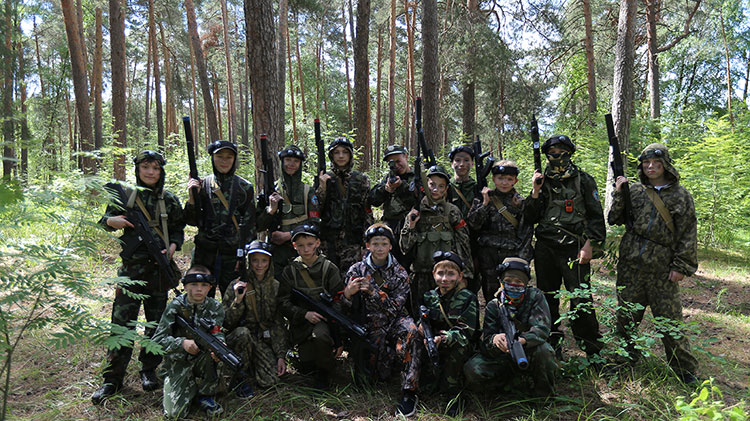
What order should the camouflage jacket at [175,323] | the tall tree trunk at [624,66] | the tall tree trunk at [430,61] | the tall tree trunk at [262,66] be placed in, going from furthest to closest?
the tall tree trunk at [430,61] < the tall tree trunk at [624,66] < the tall tree trunk at [262,66] < the camouflage jacket at [175,323]

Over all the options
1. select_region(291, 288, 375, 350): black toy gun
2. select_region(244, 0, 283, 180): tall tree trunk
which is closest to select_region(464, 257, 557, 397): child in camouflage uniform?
select_region(291, 288, 375, 350): black toy gun

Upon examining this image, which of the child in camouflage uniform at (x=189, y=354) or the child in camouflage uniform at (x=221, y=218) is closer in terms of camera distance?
the child in camouflage uniform at (x=189, y=354)

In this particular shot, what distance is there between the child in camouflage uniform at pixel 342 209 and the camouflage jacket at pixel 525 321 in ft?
6.47

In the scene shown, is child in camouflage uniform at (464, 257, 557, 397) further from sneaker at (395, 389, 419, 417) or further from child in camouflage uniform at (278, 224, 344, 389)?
child in camouflage uniform at (278, 224, 344, 389)

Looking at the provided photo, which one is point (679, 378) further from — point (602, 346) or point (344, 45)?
point (344, 45)

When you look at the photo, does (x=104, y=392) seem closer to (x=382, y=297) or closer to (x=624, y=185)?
(x=382, y=297)

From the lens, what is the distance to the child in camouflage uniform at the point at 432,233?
4758 mm

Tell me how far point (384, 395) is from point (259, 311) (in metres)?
1.57

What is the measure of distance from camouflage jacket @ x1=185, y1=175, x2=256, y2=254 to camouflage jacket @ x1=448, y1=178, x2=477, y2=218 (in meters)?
2.58

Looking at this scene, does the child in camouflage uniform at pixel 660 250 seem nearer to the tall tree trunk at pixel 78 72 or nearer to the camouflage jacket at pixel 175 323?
the camouflage jacket at pixel 175 323

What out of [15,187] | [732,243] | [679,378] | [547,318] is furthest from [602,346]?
[732,243]

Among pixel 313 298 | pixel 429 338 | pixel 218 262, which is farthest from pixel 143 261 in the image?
pixel 429 338

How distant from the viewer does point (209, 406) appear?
3730 millimetres

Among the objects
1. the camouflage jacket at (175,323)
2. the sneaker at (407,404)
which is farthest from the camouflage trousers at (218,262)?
the sneaker at (407,404)
